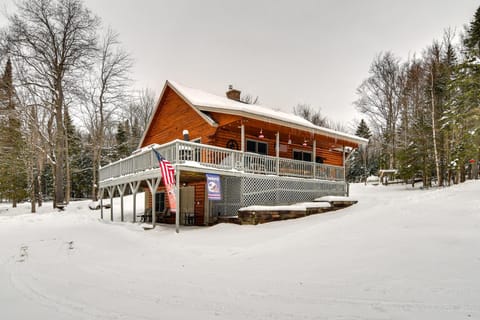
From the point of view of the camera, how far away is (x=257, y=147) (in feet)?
51.6

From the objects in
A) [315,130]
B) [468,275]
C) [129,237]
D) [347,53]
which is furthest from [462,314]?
[347,53]

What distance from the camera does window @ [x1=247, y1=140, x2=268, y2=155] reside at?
15555 mm

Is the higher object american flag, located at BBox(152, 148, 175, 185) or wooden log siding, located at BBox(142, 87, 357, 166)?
wooden log siding, located at BBox(142, 87, 357, 166)

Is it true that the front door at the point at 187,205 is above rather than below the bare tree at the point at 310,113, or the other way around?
below

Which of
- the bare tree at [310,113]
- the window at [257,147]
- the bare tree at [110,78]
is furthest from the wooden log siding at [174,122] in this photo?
the bare tree at [310,113]

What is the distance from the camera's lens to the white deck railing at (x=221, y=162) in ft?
36.6

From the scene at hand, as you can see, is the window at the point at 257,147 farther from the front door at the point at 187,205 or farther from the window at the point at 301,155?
the front door at the point at 187,205

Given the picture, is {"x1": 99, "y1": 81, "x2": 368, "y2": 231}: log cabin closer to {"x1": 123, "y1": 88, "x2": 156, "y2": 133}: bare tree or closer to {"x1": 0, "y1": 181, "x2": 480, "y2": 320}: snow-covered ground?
{"x1": 0, "y1": 181, "x2": 480, "y2": 320}: snow-covered ground

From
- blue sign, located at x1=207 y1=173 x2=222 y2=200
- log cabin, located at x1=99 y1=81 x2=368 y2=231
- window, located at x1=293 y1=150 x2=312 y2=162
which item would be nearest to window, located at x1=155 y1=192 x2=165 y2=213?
log cabin, located at x1=99 y1=81 x2=368 y2=231

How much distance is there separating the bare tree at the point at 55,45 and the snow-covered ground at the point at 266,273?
49.7 feet

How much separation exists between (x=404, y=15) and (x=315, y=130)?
10934 mm

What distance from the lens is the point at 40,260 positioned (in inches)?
284

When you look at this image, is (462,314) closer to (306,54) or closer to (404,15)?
(404,15)

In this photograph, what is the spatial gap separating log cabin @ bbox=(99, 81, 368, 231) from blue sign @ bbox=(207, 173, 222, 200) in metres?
0.05
